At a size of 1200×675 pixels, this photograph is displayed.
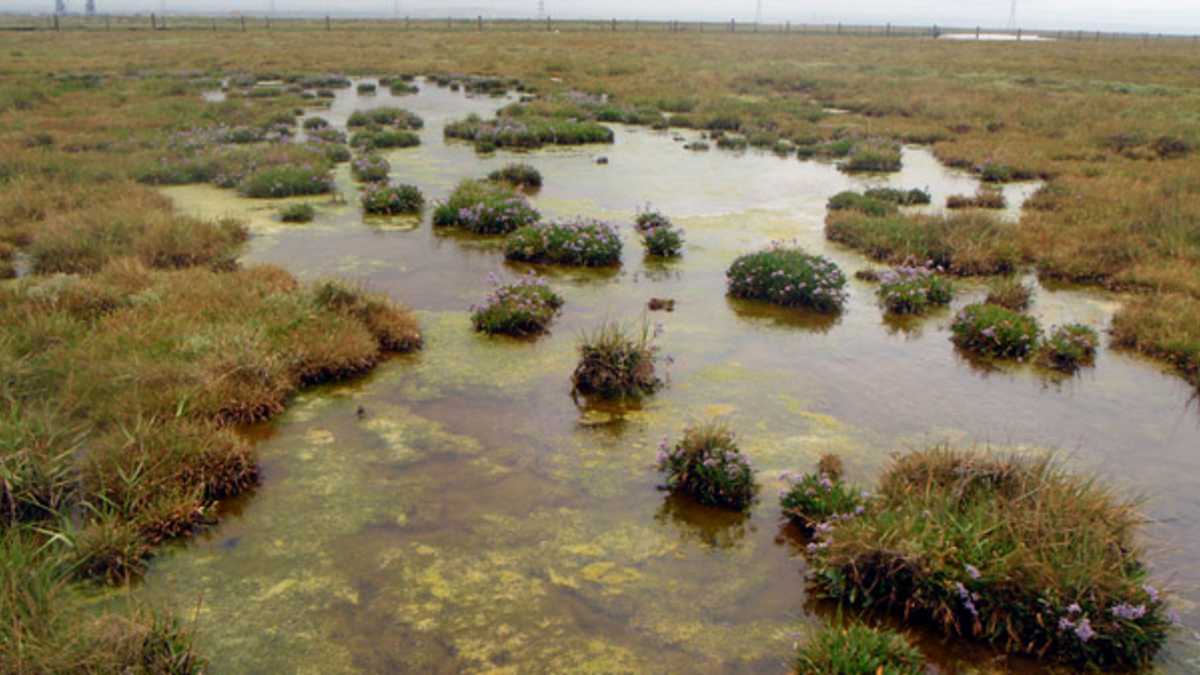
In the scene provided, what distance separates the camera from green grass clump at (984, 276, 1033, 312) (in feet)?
36.0

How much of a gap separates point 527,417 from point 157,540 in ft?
10.2

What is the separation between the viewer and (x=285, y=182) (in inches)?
634

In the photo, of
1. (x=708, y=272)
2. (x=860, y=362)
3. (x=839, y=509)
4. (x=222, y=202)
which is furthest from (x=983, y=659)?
(x=222, y=202)

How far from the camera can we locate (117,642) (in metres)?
4.18

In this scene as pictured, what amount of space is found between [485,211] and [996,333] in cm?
814

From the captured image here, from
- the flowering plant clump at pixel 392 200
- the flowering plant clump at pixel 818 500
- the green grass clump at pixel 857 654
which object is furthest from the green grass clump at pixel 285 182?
the green grass clump at pixel 857 654

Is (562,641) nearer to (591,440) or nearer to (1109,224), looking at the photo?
(591,440)

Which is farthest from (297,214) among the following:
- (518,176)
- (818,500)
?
(818,500)

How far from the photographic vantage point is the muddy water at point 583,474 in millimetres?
4902

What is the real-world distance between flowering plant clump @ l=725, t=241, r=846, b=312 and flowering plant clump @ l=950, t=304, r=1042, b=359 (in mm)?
1586

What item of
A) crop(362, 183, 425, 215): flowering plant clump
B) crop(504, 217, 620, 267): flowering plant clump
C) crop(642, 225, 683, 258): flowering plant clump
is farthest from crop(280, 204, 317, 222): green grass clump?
crop(642, 225, 683, 258): flowering plant clump

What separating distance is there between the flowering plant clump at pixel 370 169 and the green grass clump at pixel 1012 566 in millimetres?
13791

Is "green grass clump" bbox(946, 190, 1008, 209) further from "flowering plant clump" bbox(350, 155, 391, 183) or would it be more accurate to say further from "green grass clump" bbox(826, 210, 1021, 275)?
"flowering plant clump" bbox(350, 155, 391, 183)

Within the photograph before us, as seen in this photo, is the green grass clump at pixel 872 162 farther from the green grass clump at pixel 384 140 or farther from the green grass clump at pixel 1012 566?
the green grass clump at pixel 1012 566
